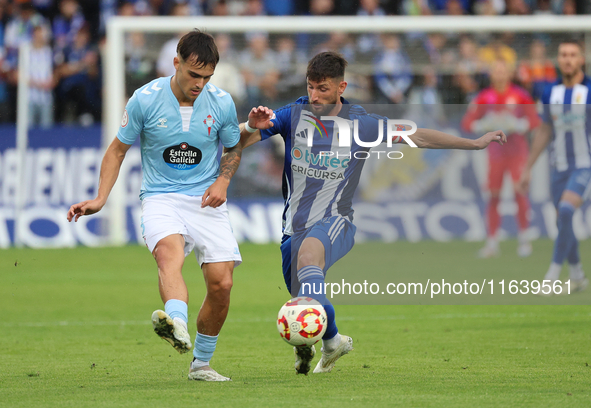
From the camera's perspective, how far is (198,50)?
220 inches

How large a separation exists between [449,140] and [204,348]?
6.89 feet

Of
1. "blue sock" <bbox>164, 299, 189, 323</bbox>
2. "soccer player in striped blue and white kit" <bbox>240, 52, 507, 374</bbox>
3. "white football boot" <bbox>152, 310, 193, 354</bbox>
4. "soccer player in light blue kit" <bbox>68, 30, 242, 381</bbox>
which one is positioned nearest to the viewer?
"white football boot" <bbox>152, 310, 193, 354</bbox>

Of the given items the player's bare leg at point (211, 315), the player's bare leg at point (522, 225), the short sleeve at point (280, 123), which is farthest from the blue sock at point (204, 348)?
the player's bare leg at point (522, 225)

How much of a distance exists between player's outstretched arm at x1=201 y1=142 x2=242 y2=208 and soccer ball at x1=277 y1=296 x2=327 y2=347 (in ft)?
2.64

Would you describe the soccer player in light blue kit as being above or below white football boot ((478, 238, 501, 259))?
above

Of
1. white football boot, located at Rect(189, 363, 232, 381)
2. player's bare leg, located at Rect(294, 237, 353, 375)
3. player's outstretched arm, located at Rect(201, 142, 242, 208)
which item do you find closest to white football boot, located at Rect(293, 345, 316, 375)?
player's bare leg, located at Rect(294, 237, 353, 375)

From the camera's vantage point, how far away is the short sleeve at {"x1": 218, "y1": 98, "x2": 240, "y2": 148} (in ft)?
19.6

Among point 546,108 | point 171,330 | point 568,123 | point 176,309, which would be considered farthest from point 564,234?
point 171,330

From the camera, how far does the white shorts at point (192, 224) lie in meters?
5.74

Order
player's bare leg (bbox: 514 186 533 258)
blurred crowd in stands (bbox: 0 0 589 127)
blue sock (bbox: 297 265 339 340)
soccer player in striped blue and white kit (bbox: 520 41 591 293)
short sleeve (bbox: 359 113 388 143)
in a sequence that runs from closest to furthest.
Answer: blue sock (bbox: 297 265 339 340) < short sleeve (bbox: 359 113 388 143) < soccer player in striped blue and white kit (bbox: 520 41 591 293) < player's bare leg (bbox: 514 186 533 258) < blurred crowd in stands (bbox: 0 0 589 127)

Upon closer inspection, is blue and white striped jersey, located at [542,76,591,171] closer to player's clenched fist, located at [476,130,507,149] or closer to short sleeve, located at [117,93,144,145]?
player's clenched fist, located at [476,130,507,149]

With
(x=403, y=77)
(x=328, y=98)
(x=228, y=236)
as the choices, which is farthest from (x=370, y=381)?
(x=403, y=77)

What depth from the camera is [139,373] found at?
6.04 m

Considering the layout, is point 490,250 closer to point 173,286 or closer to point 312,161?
point 312,161
